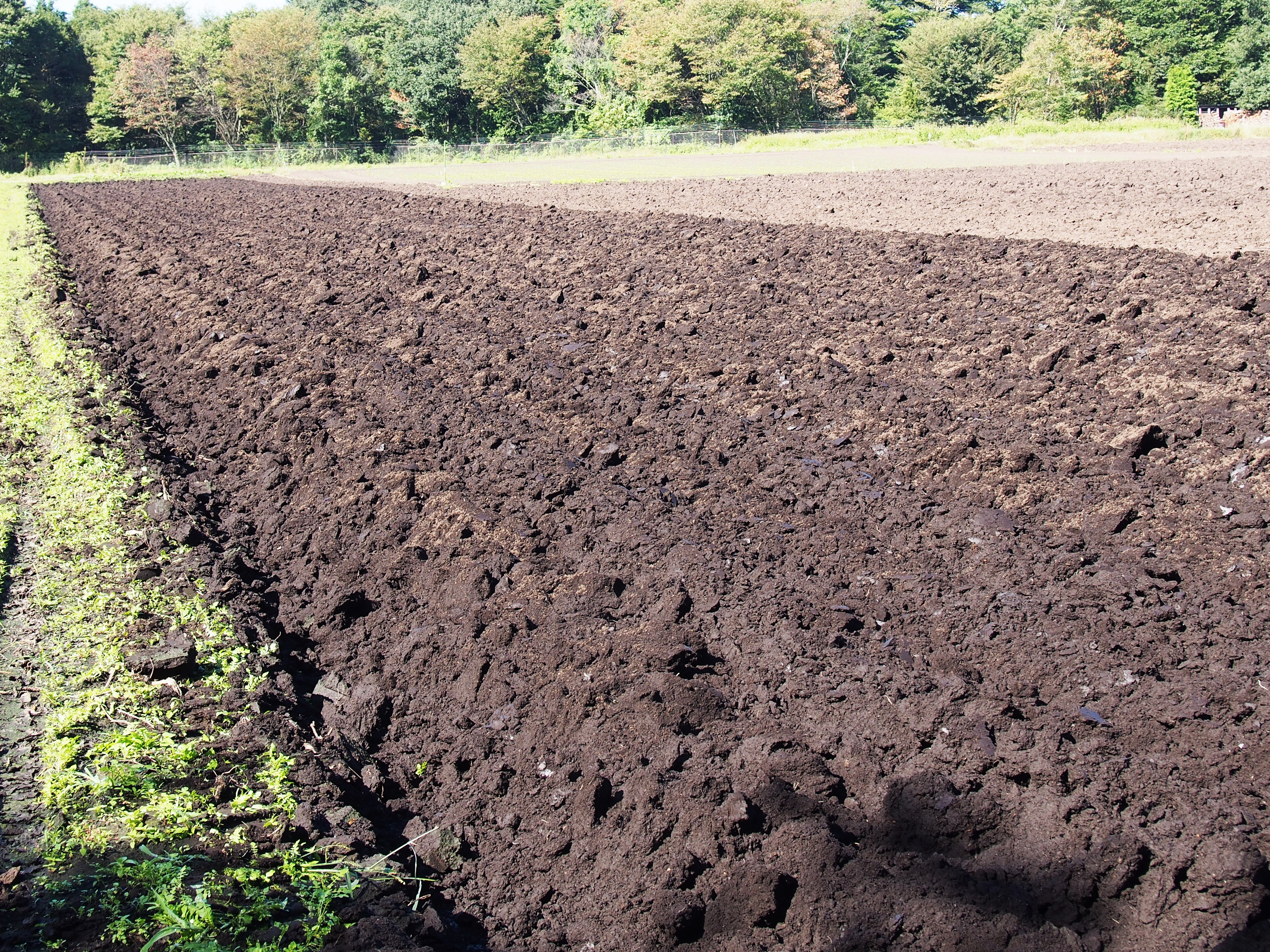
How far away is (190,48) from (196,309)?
61853 millimetres

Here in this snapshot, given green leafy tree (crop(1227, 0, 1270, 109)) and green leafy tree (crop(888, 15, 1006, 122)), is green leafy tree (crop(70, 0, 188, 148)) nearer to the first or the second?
green leafy tree (crop(888, 15, 1006, 122))

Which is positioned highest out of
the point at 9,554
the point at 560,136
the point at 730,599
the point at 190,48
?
the point at 190,48

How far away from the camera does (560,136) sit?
6278 centimetres

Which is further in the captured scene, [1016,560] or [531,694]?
[1016,560]

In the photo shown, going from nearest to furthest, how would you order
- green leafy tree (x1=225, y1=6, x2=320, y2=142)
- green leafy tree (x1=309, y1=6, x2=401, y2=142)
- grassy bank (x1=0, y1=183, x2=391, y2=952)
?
grassy bank (x1=0, y1=183, x2=391, y2=952)
green leafy tree (x1=309, y1=6, x2=401, y2=142)
green leafy tree (x1=225, y1=6, x2=320, y2=142)

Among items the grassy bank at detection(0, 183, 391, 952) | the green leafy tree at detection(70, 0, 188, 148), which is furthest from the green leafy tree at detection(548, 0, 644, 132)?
the grassy bank at detection(0, 183, 391, 952)

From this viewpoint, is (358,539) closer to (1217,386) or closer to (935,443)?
(935,443)

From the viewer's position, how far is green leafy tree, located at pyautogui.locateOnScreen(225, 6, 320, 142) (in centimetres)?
6347

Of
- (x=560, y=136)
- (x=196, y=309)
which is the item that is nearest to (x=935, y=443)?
(x=196, y=309)

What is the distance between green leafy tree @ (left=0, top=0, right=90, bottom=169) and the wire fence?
2.88m

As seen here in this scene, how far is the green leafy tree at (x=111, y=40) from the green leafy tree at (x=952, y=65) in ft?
168

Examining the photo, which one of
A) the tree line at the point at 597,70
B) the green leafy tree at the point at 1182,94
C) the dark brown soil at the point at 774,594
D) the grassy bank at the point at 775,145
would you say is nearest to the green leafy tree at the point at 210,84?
the tree line at the point at 597,70

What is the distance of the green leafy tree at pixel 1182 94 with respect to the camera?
60688mm

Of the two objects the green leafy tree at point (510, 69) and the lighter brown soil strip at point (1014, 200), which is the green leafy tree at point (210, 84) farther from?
the lighter brown soil strip at point (1014, 200)
